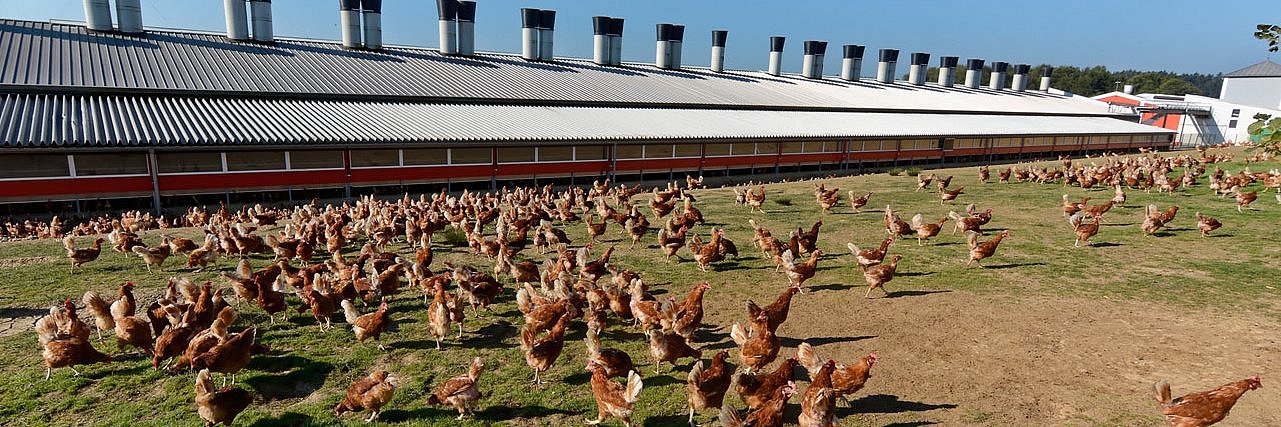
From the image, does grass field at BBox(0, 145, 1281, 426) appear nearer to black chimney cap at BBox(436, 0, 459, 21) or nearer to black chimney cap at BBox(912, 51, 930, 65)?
black chimney cap at BBox(436, 0, 459, 21)

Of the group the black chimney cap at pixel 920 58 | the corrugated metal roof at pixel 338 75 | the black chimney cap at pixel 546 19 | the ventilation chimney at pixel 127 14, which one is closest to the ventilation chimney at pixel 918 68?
the black chimney cap at pixel 920 58

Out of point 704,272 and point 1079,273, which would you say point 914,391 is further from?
point 1079,273

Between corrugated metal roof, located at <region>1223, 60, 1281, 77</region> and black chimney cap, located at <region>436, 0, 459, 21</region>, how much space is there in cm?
10467

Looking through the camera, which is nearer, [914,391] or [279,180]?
[914,391]

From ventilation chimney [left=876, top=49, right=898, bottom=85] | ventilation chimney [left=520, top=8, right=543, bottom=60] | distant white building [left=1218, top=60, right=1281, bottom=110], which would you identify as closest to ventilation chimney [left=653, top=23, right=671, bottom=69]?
ventilation chimney [left=520, top=8, right=543, bottom=60]

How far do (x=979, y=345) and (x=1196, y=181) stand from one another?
1075 inches

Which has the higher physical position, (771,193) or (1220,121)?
(1220,121)

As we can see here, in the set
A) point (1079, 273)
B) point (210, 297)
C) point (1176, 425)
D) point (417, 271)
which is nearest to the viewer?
point (1176, 425)

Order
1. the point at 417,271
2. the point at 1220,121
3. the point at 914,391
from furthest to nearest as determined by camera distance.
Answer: the point at 1220,121 < the point at 417,271 < the point at 914,391

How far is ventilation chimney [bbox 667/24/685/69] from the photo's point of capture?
194 ft

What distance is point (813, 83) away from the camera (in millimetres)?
65312

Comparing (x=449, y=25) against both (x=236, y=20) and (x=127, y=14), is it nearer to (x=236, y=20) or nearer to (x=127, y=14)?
(x=236, y=20)

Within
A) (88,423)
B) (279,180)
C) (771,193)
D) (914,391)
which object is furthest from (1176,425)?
(279,180)

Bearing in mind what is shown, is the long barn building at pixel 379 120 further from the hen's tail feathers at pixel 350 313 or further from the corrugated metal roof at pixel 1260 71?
the corrugated metal roof at pixel 1260 71
